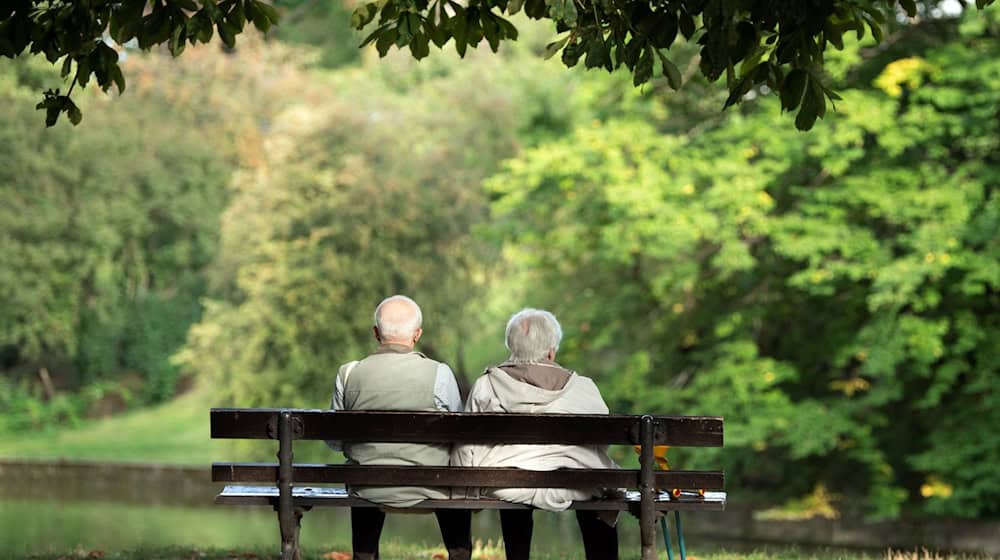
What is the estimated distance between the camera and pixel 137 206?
3703cm

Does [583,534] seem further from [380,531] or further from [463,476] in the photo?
[380,531]

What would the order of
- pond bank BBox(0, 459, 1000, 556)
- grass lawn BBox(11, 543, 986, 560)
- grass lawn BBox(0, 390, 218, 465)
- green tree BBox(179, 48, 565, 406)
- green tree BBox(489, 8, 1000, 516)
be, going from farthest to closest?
grass lawn BBox(0, 390, 218, 465) < green tree BBox(179, 48, 565, 406) < pond bank BBox(0, 459, 1000, 556) < green tree BBox(489, 8, 1000, 516) < grass lawn BBox(11, 543, 986, 560)

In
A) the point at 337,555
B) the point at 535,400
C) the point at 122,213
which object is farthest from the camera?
the point at 122,213

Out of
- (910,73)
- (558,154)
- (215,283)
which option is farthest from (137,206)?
(910,73)

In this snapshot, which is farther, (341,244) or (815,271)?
(341,244)

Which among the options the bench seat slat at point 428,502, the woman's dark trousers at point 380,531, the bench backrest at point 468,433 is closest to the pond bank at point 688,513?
the bench seat slat at point 428,502

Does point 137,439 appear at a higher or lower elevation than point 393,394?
lower

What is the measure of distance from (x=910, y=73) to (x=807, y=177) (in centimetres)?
246

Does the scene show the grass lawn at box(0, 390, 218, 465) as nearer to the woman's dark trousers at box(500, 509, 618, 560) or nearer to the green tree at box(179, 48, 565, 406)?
the green tree at box(179, 48, 565, 406)

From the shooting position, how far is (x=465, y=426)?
5.57 meters

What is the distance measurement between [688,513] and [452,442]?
1928 centimetres

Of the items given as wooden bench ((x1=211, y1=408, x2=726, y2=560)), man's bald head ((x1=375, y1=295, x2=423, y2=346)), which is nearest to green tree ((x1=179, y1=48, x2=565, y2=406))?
man's bald head ((x1=375, y1=295, x2=423, y2=346))

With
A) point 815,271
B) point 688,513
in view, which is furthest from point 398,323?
point 688,513

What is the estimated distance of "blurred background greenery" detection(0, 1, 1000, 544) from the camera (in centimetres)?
1759
